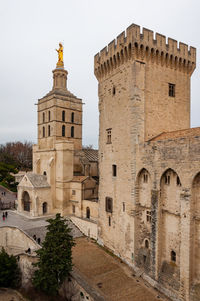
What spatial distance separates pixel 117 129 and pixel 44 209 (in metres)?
17.3

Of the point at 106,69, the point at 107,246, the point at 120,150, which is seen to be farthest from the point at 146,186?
the point at 106,69

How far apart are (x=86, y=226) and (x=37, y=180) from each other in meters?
9.98

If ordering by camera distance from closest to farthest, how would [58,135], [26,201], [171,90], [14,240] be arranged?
1. [171,90]
2. [14,240]
3. [26,201]
4. [58,135]

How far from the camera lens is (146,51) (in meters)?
18.3

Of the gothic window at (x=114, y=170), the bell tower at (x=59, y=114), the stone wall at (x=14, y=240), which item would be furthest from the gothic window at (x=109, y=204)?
the bell tower at (x=59, y=114)

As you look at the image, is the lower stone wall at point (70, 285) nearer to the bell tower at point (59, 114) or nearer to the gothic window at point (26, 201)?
the gothic window at point (26, 201)

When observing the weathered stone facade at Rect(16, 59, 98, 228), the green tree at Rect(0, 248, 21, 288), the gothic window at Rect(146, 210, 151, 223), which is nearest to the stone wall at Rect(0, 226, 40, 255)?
the green tree at Rect(0, 248, 21, 288)

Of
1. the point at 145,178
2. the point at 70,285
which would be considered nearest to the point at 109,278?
the point at 70,285

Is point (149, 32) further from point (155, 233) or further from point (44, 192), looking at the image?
point (44, 192)

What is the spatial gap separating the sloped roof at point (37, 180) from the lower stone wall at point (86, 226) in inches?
250

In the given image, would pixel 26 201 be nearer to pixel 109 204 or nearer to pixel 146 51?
pixel 109 204

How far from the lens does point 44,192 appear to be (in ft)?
98.7

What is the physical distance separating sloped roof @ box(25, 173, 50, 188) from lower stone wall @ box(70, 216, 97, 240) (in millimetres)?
6350

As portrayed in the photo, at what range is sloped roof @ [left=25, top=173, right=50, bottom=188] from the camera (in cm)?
3002
